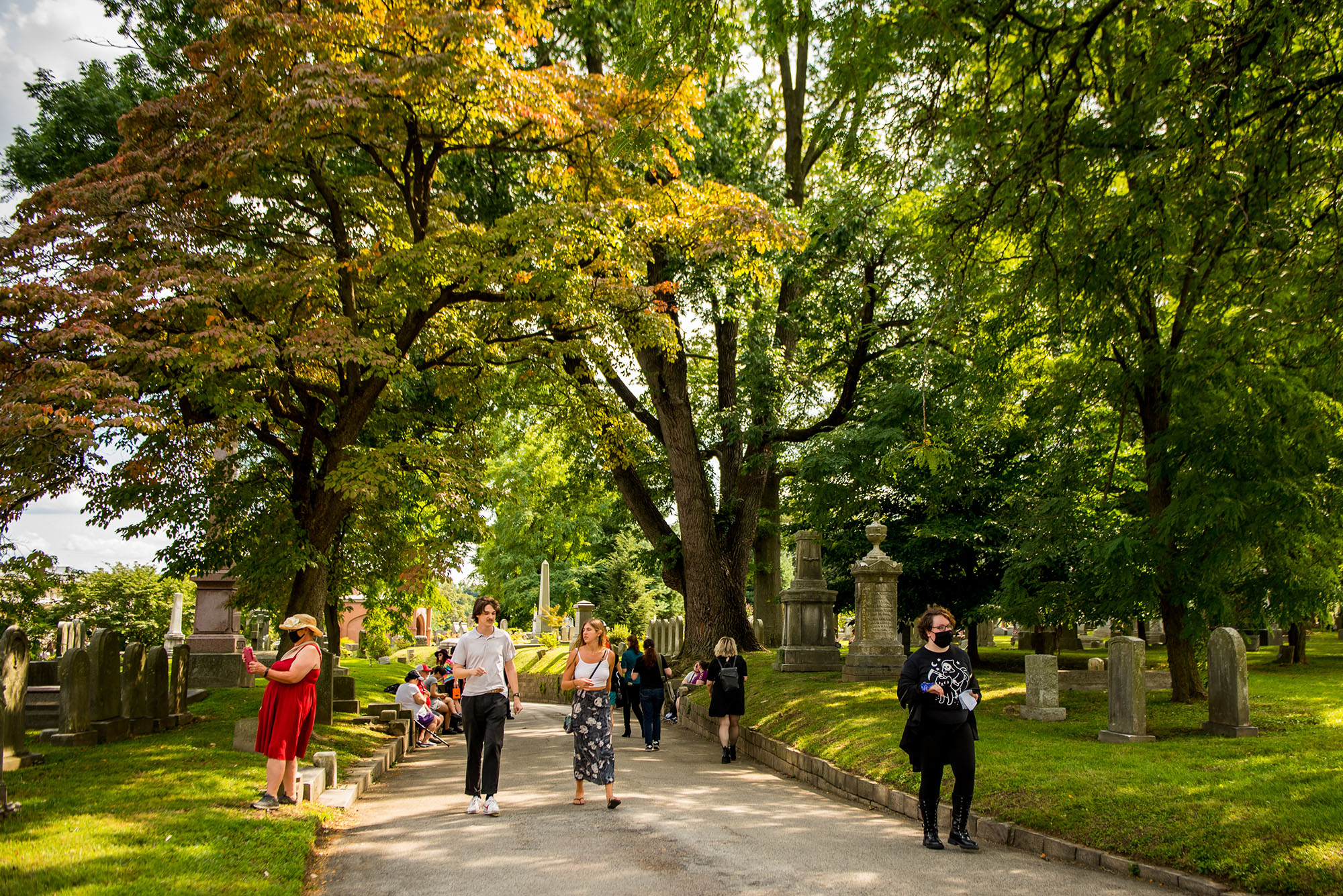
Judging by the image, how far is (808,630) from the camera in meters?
20.0

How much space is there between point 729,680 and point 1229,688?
→ 5953mm

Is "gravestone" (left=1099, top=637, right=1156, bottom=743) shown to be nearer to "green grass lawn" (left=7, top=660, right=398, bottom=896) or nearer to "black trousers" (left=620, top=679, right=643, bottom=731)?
"black trousers" (left=620, top=679, right=643, bottom=731)

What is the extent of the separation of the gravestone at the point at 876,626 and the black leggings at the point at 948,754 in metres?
10.3

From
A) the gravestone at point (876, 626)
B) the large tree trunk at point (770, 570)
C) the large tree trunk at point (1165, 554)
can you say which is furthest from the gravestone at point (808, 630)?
the large tree trunk at point (1165, 554)

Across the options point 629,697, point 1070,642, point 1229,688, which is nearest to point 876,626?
point 629,697

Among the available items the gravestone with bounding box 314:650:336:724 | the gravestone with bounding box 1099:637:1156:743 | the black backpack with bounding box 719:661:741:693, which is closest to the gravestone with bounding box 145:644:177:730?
the gravestone with bounding box 314:650:336:724

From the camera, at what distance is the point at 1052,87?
7078 mm

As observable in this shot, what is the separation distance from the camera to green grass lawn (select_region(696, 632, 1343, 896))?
20.7 feet

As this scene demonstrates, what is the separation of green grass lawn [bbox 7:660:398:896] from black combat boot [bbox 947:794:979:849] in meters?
4.74

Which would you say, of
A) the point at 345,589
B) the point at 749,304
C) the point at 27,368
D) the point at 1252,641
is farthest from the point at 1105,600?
the point at 1252,641

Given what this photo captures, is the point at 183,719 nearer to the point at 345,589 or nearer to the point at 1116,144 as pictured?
the point at 345,589

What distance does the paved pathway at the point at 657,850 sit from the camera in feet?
19.8

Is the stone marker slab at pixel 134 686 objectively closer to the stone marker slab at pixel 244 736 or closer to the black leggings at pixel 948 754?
the stone marker slab at pixel 244 736

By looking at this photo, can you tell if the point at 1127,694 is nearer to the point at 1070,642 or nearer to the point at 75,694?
the point at 75,694
